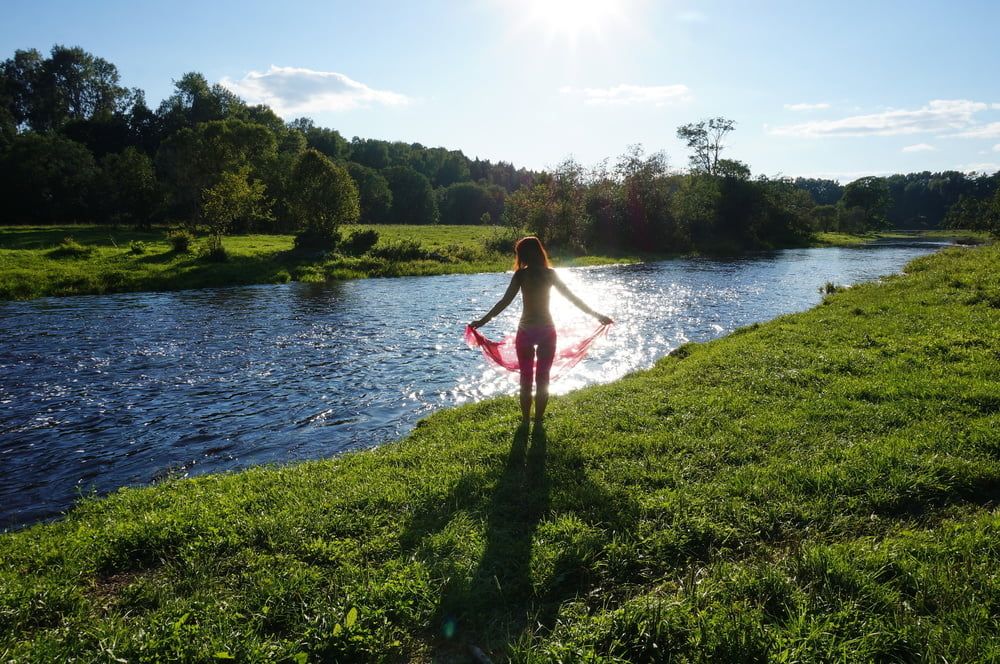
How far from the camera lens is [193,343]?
2000 cm

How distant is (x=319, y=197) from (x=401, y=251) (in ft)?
28.0

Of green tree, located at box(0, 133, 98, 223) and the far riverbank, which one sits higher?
green tree, located at box(0, 133, 98, 223)

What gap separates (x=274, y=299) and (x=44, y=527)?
2499cm

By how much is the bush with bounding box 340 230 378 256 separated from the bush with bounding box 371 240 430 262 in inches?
45.0

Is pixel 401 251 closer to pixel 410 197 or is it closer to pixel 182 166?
pixel 182 166

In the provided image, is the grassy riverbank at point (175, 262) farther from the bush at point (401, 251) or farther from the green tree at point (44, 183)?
the green tree at point (44, 183)

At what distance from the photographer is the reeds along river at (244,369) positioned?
1043 centimetres

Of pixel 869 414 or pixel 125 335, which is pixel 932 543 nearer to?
pixel 869 414

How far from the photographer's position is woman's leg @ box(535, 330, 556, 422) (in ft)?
30.8

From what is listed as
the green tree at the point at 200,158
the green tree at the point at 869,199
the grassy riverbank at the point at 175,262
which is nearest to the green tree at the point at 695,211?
the grassy riverbank at the point at 175,262

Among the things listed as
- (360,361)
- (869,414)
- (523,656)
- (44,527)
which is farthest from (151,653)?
(360,361)

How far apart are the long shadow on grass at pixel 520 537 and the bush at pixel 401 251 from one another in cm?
4229

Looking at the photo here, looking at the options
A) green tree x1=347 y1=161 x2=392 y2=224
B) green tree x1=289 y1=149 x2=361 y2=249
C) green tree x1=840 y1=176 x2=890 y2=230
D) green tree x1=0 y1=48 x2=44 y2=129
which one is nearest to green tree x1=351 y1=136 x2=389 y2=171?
green tree x1=347 y1=161 x2=392 y2=224

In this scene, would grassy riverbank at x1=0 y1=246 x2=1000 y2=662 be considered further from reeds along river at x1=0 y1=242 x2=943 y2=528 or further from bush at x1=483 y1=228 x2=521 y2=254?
bush at x1=483 y1=228 x2=521 y2=254
